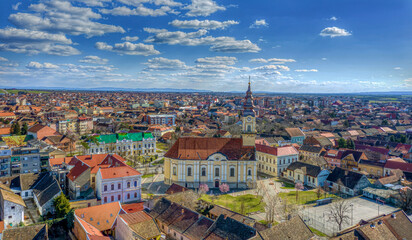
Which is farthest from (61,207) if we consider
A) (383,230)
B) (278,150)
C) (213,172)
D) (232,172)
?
(278,150)

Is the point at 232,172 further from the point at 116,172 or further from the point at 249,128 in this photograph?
the point at 116,172

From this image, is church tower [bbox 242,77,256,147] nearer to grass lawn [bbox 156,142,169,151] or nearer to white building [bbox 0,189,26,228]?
white building [bbox 0,189,26,228]

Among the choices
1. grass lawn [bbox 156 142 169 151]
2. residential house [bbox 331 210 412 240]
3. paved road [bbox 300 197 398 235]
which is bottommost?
grass lawn [bbox 156 142 169 151]

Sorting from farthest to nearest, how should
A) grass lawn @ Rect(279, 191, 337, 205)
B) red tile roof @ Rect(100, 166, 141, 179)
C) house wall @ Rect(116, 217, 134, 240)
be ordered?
grass lawn @ Rect(279, 191, 337, 205) < red tile roof @ Rect(100, 166, 141, 179) < house wall @ Rect(116, 217, 134, 240)

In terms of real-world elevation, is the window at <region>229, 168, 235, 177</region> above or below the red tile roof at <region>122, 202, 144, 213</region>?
above

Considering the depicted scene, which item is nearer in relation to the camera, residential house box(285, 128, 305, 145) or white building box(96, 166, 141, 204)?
white building box(96, 166, 141, 204)

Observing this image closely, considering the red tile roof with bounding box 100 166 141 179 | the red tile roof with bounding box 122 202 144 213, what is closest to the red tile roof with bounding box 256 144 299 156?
the red tile roof with bounding box 100 166 141 179

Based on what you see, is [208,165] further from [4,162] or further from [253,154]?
[4,162]

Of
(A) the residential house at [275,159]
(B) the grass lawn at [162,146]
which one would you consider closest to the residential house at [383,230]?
(A) the residential house at [275,159]
